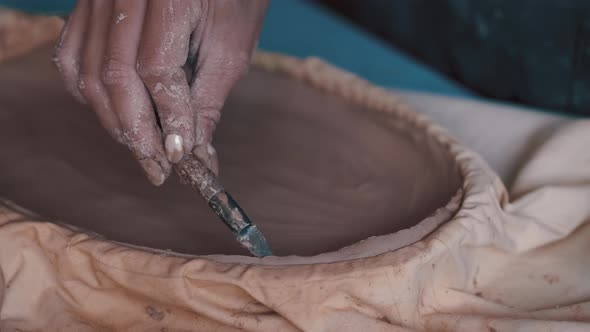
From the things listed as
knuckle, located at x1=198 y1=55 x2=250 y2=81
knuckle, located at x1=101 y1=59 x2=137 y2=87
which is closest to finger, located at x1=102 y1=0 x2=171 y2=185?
knuckle, located at x1=101 y1=59 x2=137 y2=87

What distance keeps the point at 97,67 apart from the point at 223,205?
25cm

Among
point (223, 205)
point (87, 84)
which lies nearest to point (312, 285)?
point (223, 205)

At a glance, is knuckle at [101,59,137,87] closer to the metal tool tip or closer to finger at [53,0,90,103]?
finger at [53,0,90,103]

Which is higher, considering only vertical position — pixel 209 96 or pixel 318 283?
pixel 209 96

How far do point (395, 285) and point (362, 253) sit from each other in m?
0.06

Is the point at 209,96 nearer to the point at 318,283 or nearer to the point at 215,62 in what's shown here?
the point at 215,62

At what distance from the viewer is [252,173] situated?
1.08 meters

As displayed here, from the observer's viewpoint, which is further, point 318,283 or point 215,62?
point 215,62

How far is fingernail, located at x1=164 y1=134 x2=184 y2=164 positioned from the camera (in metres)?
0.86

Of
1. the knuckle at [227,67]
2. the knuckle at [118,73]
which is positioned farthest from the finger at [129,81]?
the knuckle at [227,67]

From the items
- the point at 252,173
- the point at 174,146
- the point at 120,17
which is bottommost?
the point at 252,173

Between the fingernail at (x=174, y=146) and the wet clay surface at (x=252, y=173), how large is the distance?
112 mm

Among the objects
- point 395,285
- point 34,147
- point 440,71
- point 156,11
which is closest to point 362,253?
point 395,285

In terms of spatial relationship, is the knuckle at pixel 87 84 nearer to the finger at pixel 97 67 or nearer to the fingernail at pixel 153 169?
the finger at pixel 97 67
